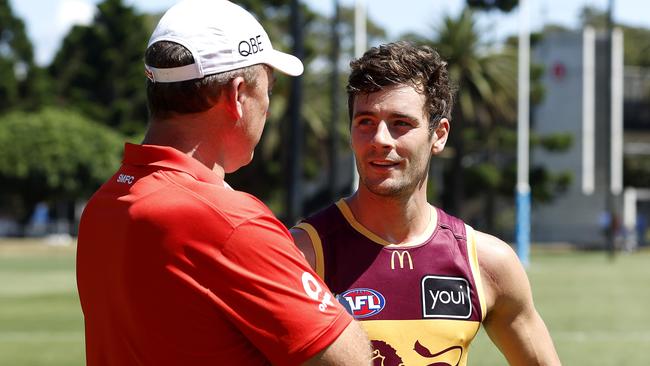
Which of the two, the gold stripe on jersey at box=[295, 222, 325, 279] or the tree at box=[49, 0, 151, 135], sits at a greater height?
the tree at box=[49, 0, 151, 135]

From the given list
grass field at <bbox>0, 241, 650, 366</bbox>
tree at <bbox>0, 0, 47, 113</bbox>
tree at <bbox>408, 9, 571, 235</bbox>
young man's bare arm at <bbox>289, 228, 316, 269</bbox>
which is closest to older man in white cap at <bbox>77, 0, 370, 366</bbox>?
young man's bare arm at <bbox>289, 228, 316, 269</bbox>

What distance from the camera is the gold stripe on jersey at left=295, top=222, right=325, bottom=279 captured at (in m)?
4.22

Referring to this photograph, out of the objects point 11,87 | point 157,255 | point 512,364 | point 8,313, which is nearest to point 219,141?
point 157,255

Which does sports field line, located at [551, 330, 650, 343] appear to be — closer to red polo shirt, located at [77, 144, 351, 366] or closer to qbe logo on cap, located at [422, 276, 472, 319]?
qbe logo on cap, located at [422, 276, 472, 319]

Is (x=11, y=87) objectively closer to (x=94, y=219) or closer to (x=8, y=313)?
(x=8, y=313)

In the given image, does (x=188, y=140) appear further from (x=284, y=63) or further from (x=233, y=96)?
(x=284, y=63)

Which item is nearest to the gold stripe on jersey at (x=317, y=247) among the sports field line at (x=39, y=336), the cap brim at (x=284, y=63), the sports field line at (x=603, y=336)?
the cap brim at (x=284, y=63)

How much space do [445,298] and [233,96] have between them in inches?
57.9

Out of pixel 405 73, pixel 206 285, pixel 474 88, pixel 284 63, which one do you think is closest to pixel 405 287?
pixel 405 73

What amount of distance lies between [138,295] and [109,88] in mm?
69507

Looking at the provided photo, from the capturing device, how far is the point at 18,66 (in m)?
73.0

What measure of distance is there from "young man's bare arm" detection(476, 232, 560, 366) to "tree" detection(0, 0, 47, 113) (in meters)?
69.6

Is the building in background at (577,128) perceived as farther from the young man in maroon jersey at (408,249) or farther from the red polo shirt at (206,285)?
the red polo shirt at (206,285)

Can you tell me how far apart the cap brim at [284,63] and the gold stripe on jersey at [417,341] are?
115cm
